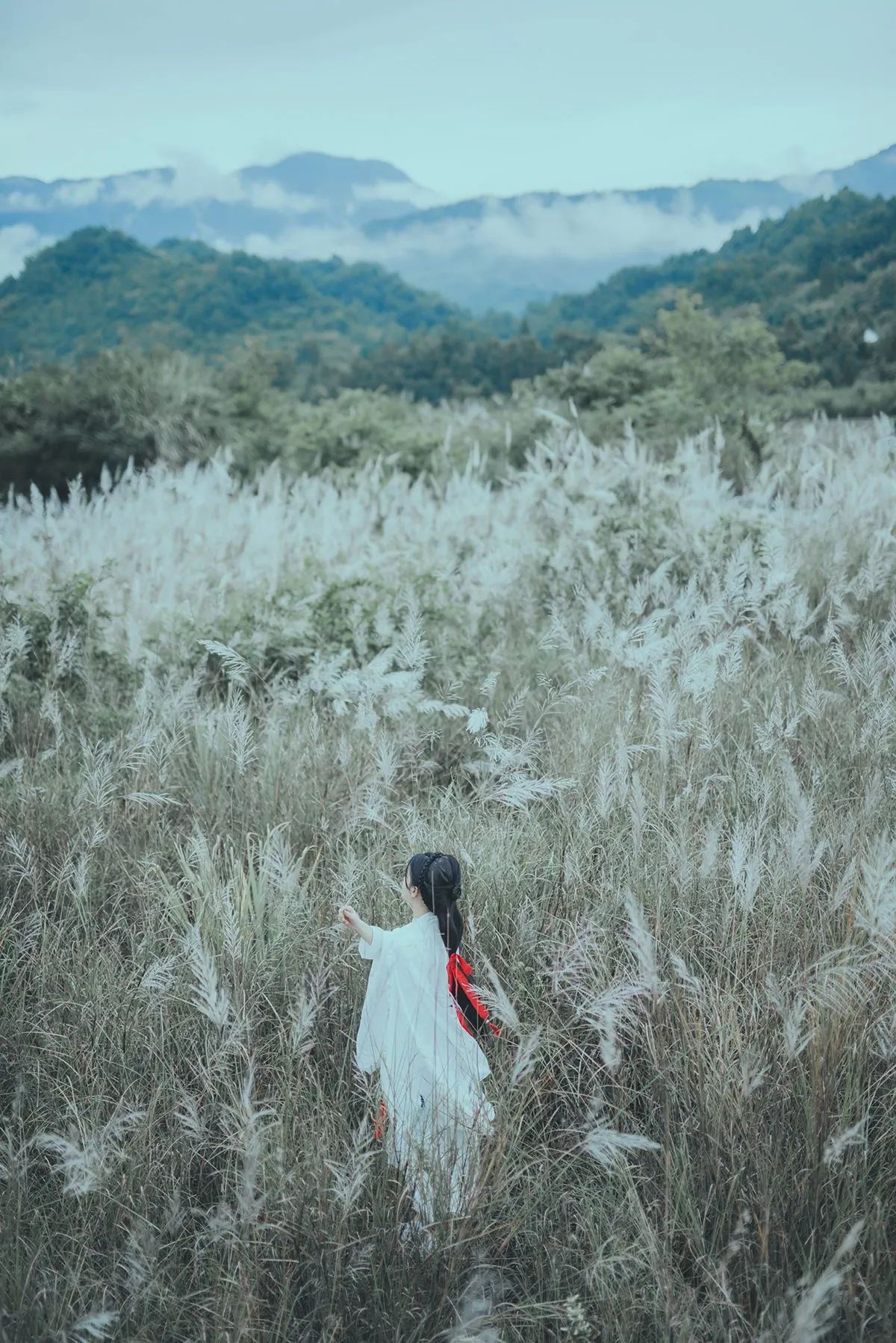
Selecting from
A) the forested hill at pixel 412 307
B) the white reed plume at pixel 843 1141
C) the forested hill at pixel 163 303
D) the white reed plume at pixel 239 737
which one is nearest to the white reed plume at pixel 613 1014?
the white reed plume at pixel 843 1141

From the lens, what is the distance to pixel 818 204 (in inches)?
1387

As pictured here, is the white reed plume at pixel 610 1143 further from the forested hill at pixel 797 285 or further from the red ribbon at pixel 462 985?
the forested hill at pixel 797 285

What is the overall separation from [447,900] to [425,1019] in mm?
257

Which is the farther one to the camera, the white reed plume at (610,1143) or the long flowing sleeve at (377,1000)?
the long flowing sleeve at (377,1000)

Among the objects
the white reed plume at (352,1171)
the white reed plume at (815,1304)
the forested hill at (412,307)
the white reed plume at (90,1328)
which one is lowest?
the white reed plume at (90,1328)

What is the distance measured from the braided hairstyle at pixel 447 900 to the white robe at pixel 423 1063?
20 millimetres

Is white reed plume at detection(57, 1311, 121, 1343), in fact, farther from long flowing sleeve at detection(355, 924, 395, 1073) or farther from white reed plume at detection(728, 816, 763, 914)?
white reed plume at detection(728, 816, 763, 914)

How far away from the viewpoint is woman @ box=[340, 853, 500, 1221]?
199cm

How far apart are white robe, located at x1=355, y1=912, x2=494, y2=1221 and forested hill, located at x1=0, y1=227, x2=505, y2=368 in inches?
1404

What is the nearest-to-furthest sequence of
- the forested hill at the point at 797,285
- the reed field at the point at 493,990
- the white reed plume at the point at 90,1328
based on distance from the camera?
1. the white reed plume at the point at 90,1328
2. the reed field at the point at 493,990
3. the forested hill at the point at 797,285

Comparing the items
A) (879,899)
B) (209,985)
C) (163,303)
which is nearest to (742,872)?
(879,899)

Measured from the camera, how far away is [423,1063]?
2.07 m

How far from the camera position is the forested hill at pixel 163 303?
1512 inches

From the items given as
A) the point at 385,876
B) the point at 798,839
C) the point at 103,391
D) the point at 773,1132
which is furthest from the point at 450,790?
the point at 103,391
